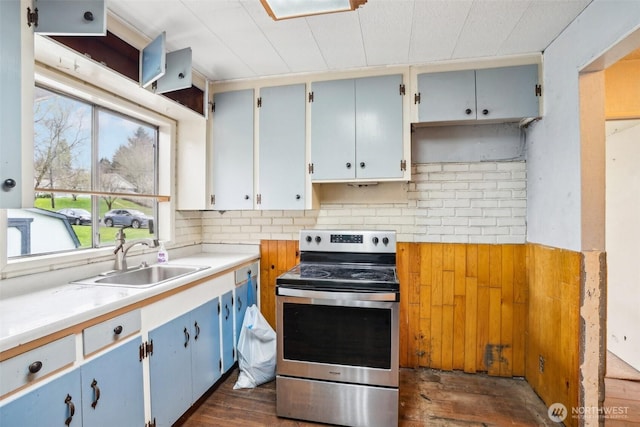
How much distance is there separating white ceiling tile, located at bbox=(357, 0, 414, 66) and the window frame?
152 cm

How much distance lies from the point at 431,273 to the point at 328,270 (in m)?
0.92

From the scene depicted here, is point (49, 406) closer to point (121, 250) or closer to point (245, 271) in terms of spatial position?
point (121, 250)

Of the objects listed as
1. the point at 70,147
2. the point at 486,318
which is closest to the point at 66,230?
the point at 70,147

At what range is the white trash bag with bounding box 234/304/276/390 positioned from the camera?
95.5 inches

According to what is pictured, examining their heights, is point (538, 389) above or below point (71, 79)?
below

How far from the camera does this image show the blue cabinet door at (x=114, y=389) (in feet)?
4.43

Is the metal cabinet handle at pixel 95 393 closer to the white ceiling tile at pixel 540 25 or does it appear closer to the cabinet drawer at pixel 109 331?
the cabinet drawer at pixel 109 331

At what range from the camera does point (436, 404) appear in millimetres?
2207

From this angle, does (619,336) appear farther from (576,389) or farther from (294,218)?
(294,218)

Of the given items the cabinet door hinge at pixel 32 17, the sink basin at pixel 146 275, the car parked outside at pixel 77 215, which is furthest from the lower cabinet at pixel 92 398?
the cabinet door hinge at pixel 32 17

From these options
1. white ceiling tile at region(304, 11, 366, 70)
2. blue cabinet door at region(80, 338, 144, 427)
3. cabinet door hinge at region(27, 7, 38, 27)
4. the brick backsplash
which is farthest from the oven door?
cabinet door hinge at region(27, 7, 38, 27)

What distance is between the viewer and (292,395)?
2051 mm

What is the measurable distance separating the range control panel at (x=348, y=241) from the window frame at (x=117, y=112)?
119 cm

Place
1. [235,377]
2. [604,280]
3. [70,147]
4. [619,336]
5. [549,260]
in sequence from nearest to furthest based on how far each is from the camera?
1. [604,280]
2. [70,147]
3. [549,260]
4. [235,377]
5. [619,336]
